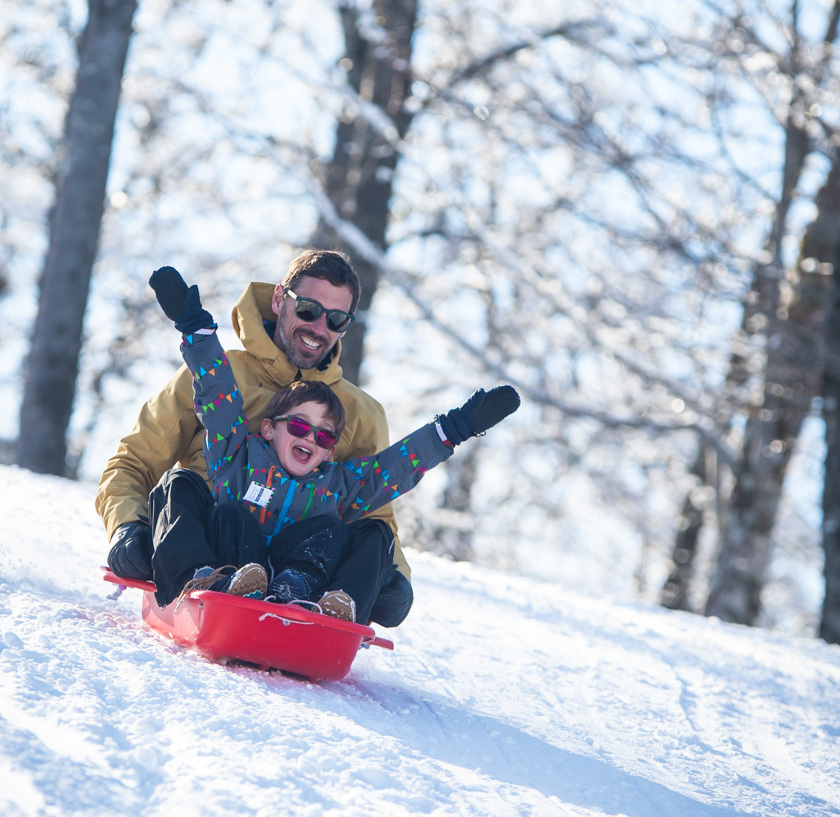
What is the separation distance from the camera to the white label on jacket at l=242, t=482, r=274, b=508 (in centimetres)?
268

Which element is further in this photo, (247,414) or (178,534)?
(247,414)

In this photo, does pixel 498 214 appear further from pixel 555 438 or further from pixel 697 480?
pixel 697 480

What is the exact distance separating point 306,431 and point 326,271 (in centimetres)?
57

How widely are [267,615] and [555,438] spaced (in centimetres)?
843

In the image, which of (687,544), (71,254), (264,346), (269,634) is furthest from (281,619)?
(687,544)

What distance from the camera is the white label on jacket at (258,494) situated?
106 inches

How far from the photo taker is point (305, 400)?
2.78m

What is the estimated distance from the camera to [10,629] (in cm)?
226

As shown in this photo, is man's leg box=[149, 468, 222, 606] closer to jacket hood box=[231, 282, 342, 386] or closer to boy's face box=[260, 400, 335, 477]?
boy's face box=[260, 400, 335, 477]

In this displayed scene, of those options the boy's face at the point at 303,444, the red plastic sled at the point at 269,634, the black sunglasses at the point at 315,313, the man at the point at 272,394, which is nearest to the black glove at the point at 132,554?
the man at the point at 272,394

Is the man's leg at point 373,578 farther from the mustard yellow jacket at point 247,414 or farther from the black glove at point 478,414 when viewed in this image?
the black glove at point 478,414

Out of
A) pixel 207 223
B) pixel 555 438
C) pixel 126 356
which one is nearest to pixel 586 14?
pixel 555 438

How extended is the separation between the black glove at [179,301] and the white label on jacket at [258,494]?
1.42 ft

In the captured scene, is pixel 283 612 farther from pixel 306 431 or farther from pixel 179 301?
pixel 179 301
